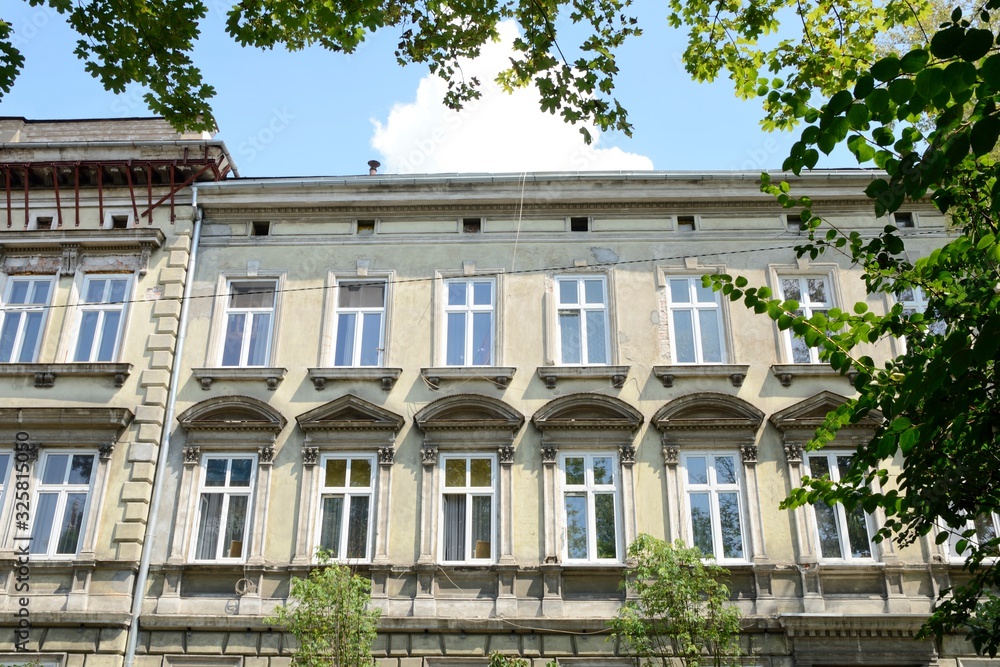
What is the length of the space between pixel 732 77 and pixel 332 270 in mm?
9238

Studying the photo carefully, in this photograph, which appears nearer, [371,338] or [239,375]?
[239,375]

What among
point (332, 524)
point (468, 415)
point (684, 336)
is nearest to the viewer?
point (332, 524)

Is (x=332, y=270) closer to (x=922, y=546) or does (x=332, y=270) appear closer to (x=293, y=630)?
(x=293, y=630)

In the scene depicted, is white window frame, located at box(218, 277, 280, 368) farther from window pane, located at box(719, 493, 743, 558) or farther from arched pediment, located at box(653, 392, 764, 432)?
window pane, located at box(719, 493, 743, 558)

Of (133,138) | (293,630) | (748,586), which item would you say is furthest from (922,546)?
(133,138)

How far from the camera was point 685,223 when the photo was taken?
17031 mm

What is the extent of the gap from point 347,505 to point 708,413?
6.39 metres

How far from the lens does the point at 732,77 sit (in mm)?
9719

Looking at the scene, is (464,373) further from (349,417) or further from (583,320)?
(583,320)

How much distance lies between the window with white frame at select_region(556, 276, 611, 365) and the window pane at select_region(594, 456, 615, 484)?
5.94ft

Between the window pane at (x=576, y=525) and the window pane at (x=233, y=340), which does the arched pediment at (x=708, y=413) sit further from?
the window pane at (x=233, y=340)

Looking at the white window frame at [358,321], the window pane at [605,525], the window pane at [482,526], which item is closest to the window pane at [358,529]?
the window pane at [482,526]

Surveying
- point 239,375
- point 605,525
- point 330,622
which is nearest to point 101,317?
point 239,375

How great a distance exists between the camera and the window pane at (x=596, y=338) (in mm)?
15828
